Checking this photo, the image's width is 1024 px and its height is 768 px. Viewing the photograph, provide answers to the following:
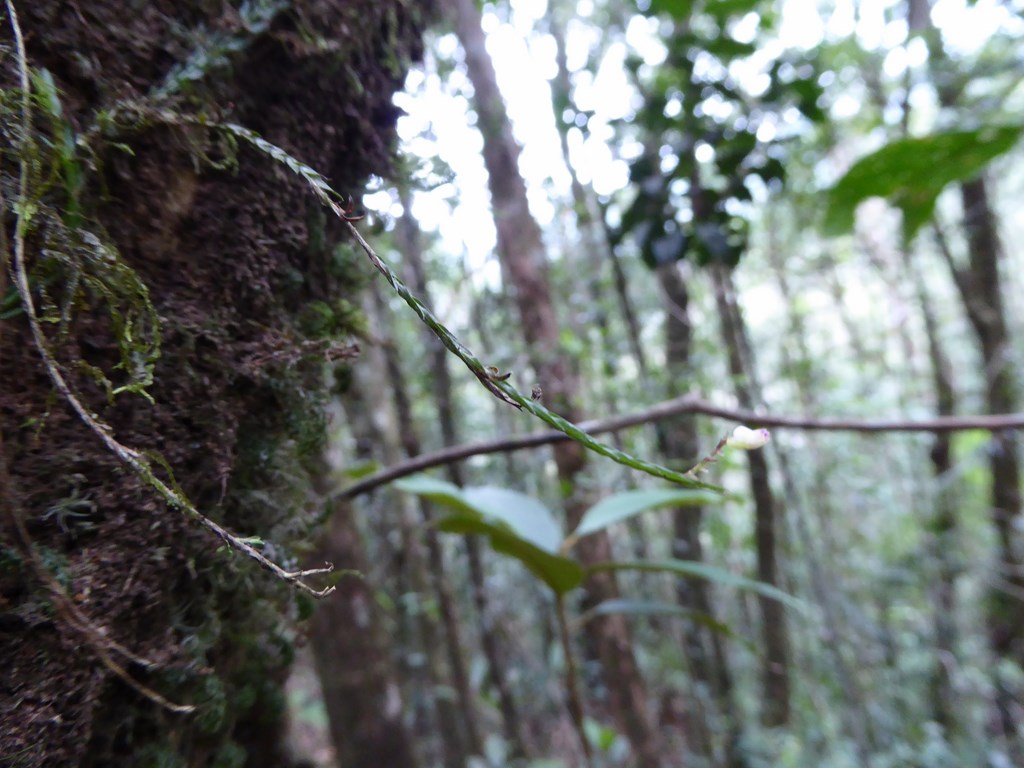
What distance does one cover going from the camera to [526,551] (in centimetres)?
124

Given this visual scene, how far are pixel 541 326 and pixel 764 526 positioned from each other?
1773 millimetres

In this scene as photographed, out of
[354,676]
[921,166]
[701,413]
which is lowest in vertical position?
[354,676]

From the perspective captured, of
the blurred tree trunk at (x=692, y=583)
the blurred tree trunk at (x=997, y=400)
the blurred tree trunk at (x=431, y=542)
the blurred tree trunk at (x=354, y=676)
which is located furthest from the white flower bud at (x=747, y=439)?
the blurred tree trunk at (x=997, y=400)

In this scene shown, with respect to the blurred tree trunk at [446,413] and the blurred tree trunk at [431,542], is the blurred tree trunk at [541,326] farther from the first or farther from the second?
the blurred tree trunk at [431,542]

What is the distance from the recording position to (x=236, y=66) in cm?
57

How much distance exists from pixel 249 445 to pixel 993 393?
4224 millimetres

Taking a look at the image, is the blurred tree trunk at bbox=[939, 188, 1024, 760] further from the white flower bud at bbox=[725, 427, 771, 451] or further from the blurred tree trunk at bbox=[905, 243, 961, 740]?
the white flower bud at bbox=[725, 427, 771, 451]

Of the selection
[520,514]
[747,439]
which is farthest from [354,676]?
[747,439]

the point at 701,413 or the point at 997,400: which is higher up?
the point at 701,413

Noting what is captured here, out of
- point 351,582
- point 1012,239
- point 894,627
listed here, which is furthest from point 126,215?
point 1012,239

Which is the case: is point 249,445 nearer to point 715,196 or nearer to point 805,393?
point 715,196

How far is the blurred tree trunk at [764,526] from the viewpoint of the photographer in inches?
102

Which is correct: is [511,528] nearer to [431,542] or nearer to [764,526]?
[431,542]

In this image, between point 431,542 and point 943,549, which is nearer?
point 431,542
